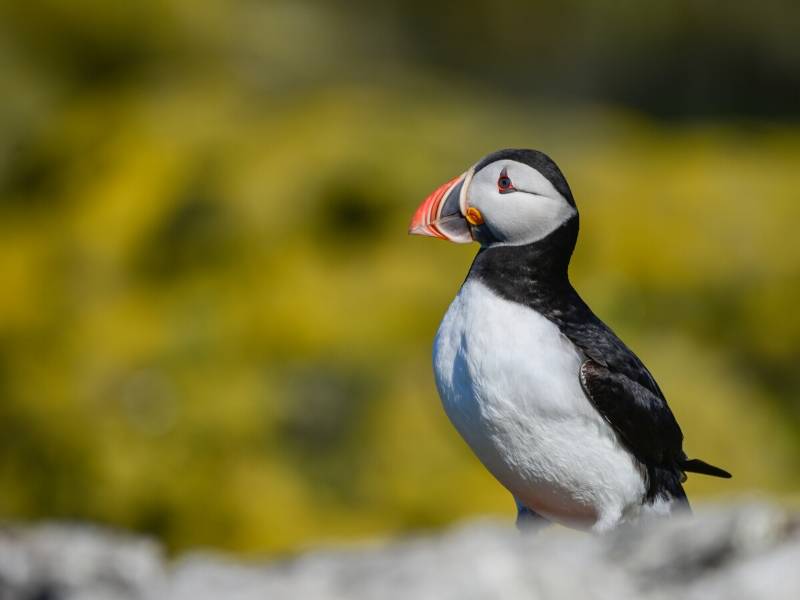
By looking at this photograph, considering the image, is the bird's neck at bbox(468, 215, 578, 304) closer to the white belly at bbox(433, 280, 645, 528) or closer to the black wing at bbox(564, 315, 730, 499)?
the white belly at bbox(433, 280, 645, 528)

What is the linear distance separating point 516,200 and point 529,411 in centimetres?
58

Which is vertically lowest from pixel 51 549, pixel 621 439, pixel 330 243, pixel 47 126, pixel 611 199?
pixel 51 549

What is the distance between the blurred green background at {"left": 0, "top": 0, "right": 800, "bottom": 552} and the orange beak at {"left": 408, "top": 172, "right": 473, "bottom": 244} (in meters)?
4.87

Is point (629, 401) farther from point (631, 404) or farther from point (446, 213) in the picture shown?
point (446, 213)

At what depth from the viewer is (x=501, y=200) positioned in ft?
11.5

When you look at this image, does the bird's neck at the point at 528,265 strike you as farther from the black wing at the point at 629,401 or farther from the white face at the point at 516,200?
the black wing at the point at 629,401

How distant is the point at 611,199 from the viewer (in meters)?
10.2

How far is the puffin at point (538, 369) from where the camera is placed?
3.56 m

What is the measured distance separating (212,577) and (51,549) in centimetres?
120

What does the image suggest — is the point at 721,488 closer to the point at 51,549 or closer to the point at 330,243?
the point at 330,243

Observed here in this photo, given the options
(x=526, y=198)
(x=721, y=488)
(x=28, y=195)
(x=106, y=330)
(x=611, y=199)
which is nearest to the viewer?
(x=526, y=198)

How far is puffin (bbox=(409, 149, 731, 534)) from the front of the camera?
3.56 meters

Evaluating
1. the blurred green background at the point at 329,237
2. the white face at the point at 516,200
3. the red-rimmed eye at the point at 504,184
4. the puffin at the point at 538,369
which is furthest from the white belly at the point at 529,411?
the blurred green background at the point at 329,237

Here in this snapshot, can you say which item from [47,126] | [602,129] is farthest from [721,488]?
[47,126]
